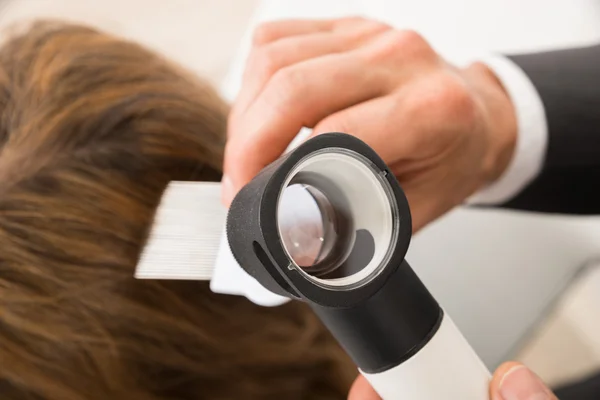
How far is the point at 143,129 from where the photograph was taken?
0.47 metres

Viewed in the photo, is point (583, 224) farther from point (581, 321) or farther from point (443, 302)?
point (581, 321)

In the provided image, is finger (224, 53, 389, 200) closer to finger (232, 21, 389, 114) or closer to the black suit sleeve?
finger (232, 21, 389, 114)

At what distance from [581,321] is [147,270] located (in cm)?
95

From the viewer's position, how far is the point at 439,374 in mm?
340

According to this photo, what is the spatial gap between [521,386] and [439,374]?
6cm

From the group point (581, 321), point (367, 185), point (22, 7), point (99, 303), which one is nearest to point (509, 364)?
point (367, 185)

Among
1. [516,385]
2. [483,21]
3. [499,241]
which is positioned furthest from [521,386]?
[483,21]

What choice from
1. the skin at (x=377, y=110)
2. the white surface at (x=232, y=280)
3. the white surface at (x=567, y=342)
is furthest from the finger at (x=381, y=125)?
the white surface at (x=567, y=342)

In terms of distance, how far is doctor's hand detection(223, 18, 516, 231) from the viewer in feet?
1.31

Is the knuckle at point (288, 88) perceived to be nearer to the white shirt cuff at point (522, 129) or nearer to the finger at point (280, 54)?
the finger at point (280, 54)

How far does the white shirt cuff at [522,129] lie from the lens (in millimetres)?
576

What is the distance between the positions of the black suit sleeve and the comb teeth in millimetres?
361

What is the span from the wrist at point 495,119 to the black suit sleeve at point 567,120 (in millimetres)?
38

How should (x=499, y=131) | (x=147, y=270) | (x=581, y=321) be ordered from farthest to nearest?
1. (x=581, y=321)
2. (x=499, y=131)
3. (x=147, y=270)
